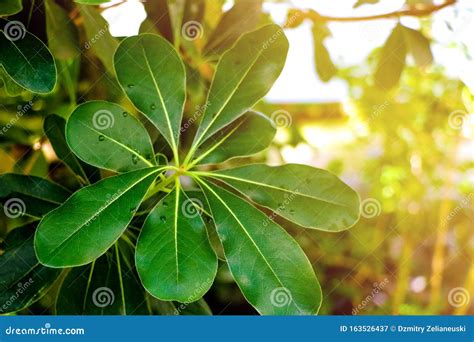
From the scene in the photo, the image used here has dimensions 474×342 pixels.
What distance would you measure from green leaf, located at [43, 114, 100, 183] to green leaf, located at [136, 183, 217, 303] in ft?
0.65

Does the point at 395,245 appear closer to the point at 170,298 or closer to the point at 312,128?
the point at 312,128

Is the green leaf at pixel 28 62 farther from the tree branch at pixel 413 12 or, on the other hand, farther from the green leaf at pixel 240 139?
the tree branch at pixel 413 12

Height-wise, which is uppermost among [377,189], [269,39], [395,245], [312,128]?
[269,39]

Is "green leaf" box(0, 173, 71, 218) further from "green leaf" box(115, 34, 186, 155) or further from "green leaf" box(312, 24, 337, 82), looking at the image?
"green leaf" box(312, 24, 337, 82)

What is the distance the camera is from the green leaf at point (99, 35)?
41.8 inches

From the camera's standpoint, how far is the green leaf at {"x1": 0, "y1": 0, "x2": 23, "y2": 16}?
91 centimetres

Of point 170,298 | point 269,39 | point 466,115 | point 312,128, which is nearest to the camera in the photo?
point 170,298

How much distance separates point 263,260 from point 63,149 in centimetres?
42

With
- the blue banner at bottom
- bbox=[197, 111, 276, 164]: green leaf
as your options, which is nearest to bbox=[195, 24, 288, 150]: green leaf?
bbox=[197, 111, 276, 164]: green leaf

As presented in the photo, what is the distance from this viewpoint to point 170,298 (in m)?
0.86

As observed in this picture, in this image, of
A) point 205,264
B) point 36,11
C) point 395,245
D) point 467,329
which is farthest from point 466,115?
point 36,11

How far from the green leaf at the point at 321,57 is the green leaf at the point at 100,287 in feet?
2.35

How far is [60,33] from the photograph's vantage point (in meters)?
1.09

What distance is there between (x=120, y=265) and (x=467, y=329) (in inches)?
34.0
